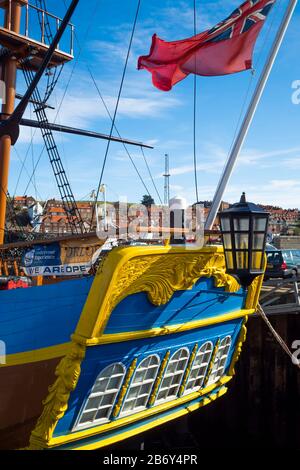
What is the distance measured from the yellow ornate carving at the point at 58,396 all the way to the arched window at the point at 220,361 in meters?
2.60

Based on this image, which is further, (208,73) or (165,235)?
(208,73)

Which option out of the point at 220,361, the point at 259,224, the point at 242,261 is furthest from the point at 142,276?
the point at 220,361

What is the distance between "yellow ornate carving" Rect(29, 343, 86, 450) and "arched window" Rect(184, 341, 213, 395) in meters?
2.00

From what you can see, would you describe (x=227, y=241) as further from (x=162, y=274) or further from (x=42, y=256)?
(x=42, y=256)

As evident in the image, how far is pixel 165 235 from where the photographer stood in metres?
5.45

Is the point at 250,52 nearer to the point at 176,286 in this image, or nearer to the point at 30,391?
the point at 176,286

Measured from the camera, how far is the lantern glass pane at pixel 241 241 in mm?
4508

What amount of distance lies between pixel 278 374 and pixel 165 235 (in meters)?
5.27

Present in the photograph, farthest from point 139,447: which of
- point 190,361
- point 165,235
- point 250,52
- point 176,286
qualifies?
point 250,52

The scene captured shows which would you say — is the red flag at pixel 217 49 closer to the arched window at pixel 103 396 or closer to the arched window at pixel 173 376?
the arched window at pixel 173 376

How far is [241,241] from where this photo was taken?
4527 mm

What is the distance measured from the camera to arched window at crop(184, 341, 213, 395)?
20.7 feet

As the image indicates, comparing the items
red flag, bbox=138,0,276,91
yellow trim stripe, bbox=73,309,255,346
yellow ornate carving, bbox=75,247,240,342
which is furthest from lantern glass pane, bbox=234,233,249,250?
red flag, bbox=138,0,276,91

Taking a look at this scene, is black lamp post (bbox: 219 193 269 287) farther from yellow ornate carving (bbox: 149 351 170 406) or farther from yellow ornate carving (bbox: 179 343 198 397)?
yellow ornate carving (bbox: 179 343 198 397)
